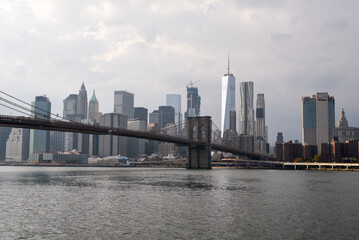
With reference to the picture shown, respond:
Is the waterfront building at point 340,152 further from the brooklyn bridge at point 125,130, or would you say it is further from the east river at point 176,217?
the east river at point 176,217

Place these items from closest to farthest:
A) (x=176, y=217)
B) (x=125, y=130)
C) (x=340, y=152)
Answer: (x=176, y=217) < (x=125, y=130) < (x=340, y=152)

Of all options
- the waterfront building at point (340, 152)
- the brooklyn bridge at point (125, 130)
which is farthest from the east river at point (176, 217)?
the waterfront building at point (340, 152)

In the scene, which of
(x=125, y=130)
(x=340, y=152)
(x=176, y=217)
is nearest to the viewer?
(x=176, y=217)

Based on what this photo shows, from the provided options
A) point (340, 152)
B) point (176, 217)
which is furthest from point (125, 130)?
point (340, 152)

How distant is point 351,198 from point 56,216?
29.1 metres

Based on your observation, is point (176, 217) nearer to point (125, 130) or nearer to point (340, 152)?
point (125, 130)

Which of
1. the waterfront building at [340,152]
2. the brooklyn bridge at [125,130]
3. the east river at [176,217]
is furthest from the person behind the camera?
the waterfront building at [340,152]

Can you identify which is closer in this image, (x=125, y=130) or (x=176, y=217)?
(x=176, y=217)

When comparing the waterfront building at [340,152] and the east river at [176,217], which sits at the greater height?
the waterfront building at [340,152]

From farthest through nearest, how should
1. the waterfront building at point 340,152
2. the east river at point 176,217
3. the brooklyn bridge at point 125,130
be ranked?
the waterfront building at point 340,152 → the brooklyn bridge at point 125,130 → the east river at point 176,217

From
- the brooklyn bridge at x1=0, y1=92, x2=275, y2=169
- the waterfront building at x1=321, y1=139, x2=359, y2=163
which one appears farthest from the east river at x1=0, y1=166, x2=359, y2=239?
the waterfront building at x1=321, y1=139, x2=359, y2=163

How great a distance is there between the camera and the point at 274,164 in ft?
Answer: 625

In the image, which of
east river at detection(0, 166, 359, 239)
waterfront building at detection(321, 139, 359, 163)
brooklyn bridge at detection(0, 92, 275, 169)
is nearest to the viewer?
east river at detection(0, 166, 359, 239)

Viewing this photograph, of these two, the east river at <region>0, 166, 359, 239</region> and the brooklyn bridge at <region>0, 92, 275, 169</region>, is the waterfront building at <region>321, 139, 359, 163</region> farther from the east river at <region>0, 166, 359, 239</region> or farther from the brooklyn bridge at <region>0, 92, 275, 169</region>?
the east river at <region>0, 166, 359, 239</region>
